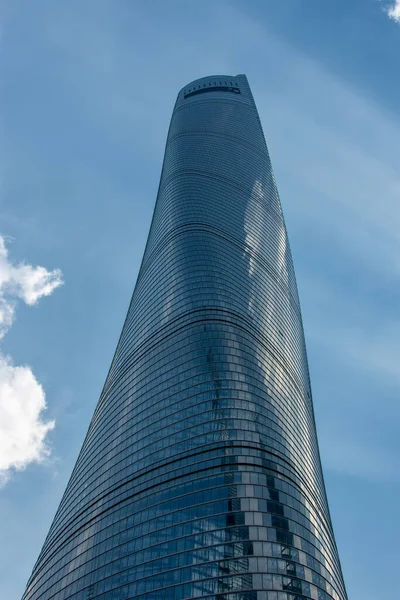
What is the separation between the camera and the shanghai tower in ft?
167

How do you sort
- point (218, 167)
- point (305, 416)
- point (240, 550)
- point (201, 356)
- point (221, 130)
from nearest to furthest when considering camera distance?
point (240, 550), point (201, 356), point (305, 416), point (218, 167), point (221, 130)

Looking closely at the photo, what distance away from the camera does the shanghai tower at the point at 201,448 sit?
51.0m

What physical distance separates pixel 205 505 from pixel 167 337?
28615 millimetres

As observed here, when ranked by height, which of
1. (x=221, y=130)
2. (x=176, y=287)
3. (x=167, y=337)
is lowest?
(x=167, y=337)

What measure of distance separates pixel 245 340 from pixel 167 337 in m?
10.3

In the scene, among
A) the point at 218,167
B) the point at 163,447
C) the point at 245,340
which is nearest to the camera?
the point at 163,447

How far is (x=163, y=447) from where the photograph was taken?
65938mm

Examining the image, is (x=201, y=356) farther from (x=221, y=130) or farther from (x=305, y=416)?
(x=221, y=130)

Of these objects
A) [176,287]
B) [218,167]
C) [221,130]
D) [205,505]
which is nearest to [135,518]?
[205,505]

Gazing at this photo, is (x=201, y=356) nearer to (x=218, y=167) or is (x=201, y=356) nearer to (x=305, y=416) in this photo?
(x=305, y=416)

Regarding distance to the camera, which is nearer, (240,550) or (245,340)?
(240,550)

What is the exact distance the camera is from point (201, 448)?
6206 cm

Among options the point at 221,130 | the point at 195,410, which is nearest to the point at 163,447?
the point at 195,410

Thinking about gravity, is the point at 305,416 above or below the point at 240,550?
above
